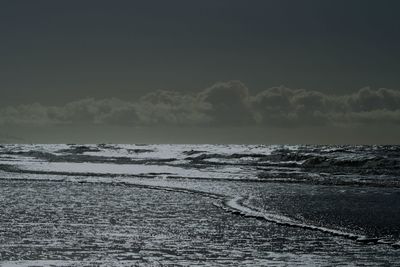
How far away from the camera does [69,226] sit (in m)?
14.2

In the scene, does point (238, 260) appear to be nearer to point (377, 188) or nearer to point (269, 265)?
point (269, 265)

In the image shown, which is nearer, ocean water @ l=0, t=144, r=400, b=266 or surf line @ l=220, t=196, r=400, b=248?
ocean water @ l=0, t=144, r=400, b=266

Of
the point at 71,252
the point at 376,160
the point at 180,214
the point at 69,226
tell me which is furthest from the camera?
the point at 376,160

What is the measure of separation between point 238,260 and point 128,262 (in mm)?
2208

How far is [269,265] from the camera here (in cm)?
999

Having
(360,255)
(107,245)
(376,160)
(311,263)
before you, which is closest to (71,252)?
(107,245)

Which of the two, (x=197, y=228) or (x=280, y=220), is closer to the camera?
(x=197, y=228)

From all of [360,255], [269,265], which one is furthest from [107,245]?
[360,255]

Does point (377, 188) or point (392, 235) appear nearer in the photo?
point (392, 235)

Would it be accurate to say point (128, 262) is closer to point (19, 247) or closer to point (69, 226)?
point (19, 247)

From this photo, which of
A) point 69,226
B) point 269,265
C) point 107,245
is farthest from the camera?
point 69,226

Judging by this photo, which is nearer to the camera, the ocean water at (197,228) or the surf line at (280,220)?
the ocean water at (197,228)

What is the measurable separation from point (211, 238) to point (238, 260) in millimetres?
2365

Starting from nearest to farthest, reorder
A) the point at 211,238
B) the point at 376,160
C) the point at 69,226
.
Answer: the point at 211,238 < the point at 69,226 < the point at 376,160
